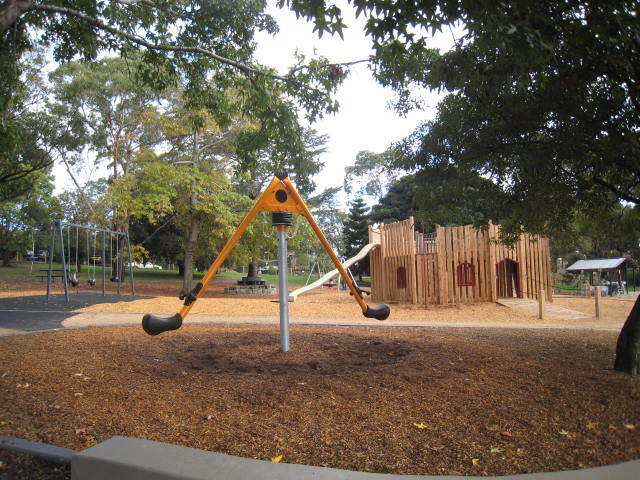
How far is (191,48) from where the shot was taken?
27.2 ft

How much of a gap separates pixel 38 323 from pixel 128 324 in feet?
6.54

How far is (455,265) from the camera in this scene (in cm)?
1617

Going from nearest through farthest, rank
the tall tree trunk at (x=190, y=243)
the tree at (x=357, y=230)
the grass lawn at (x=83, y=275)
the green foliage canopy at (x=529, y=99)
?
the green foliage canopy at (x=529, y=99) → the tall tree trunk at (x=190, y=243) → the grass lawn at (x=83, y=275) → the tree at (x=357, y=230)

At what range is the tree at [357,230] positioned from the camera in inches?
1486

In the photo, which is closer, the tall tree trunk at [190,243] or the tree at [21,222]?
the tall tree trunk at [190,243]

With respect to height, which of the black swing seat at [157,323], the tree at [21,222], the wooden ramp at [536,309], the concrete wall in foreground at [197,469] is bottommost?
the wooden ramp at [536,309]

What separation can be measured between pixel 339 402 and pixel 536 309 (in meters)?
12.8

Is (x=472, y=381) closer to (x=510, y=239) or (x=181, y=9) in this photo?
(x=510, y=239)

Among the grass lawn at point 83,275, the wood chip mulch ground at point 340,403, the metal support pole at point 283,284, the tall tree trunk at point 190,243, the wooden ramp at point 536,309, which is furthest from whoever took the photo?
the grass lawn at point 83,275

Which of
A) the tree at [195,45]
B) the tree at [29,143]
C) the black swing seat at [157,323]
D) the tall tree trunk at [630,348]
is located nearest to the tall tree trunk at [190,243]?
the tree at [29,143]

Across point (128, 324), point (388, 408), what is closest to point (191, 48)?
point (128, 324)

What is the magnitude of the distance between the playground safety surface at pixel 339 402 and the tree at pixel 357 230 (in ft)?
101

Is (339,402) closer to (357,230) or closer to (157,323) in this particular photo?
(157,323)

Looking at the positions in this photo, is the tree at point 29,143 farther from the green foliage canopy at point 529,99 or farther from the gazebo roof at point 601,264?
the gazebo roof at point 601,264
